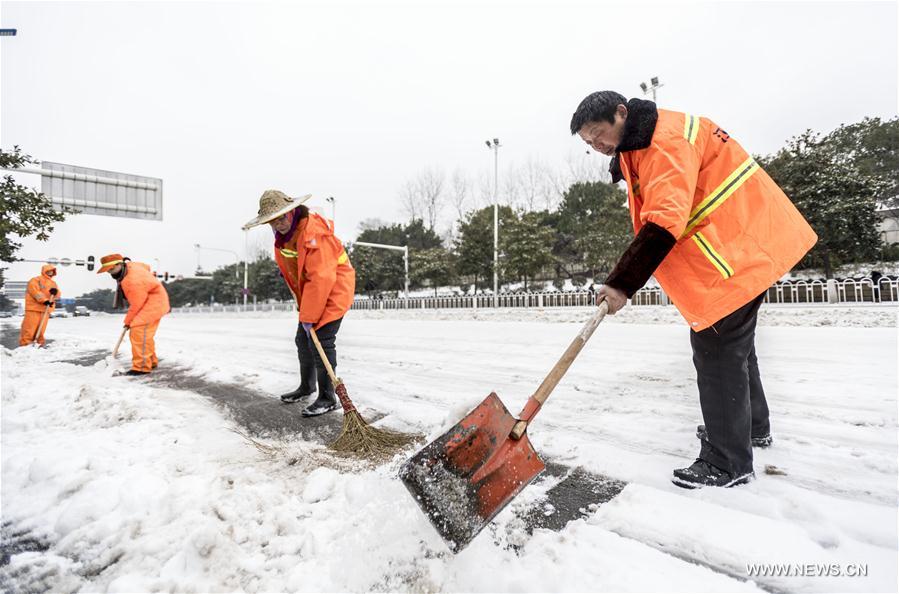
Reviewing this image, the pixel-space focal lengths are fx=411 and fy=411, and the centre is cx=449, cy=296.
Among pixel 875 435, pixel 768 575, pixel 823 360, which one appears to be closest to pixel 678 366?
pixel 823 360

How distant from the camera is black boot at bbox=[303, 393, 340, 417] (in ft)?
10.7

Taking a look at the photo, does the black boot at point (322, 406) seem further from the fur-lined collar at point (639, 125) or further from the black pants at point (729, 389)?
the fur-lined collar at point (639, 125)

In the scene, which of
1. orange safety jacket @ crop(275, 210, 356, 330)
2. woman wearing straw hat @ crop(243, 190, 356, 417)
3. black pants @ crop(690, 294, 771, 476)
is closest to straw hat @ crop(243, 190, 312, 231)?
woman wearing straw hat @ crop(243, 190, 356, 417)

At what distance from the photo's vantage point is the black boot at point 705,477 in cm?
185

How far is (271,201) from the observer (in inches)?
130

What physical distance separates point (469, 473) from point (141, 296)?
222 inches

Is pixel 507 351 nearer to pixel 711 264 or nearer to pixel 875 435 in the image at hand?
pixel 875 435

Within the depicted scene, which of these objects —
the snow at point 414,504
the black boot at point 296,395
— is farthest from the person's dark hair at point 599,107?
the black boot at point 296,395

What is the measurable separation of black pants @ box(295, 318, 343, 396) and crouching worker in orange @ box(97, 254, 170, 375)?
2.86 meters

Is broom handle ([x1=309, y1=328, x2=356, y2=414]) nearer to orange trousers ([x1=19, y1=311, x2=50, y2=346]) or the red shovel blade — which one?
the red shovel blade

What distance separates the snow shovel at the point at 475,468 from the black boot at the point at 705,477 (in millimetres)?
795

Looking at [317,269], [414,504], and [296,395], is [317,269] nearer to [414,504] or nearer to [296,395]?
[296,395]

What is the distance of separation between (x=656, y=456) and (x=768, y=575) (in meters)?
0.88

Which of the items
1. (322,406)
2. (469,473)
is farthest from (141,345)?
(469,473)
